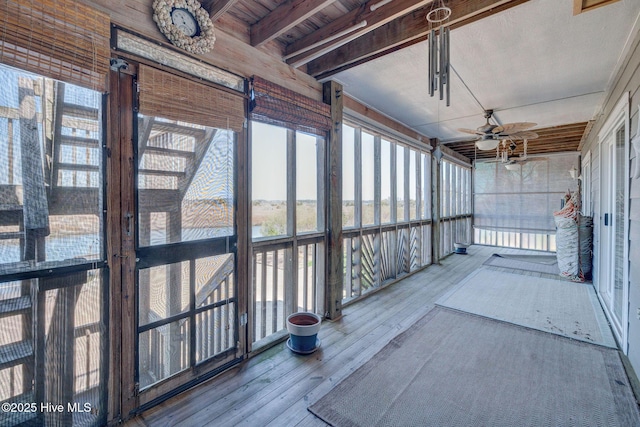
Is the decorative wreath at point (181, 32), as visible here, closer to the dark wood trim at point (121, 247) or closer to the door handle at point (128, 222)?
the dark wood trim at point (121, 247)

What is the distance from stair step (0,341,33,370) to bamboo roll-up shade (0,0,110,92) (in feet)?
4.54

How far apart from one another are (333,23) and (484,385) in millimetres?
3221

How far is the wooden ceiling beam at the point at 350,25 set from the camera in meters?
2.06

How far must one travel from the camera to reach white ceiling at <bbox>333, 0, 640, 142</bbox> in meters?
2.28

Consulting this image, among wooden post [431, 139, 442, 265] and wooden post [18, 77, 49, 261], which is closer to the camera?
wooden post [18, 77, 49, 261]

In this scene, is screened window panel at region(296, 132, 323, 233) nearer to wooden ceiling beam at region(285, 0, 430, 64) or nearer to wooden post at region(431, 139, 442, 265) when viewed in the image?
wooden ceiling beam at region(285, 0, 430, 64)

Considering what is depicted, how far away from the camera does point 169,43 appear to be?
1951 millimetres

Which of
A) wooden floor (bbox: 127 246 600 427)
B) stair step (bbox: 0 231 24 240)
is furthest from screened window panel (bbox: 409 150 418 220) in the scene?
stair step (bbox: 0 231 24 240)

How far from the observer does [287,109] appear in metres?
2.73

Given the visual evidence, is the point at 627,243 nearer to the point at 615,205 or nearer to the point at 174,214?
the point at 615,205

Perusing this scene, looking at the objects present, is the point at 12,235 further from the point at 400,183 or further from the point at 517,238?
the point at 517,238

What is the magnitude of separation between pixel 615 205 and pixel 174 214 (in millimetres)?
4471

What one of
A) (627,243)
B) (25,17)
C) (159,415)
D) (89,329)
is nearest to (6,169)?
(25,17)

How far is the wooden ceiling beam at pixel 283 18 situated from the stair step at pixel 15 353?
102 inches
